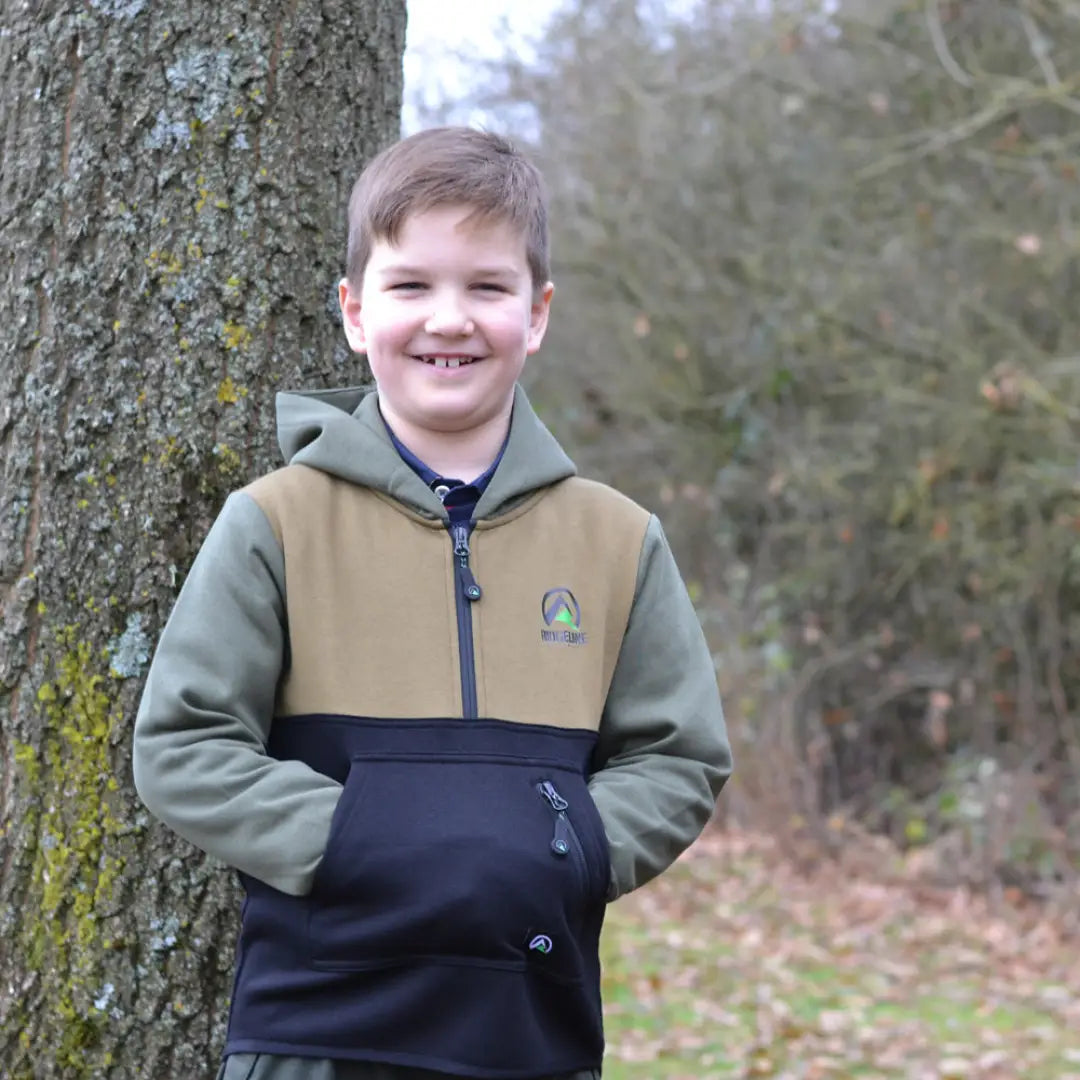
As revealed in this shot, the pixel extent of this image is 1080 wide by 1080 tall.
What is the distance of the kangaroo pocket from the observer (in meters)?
1.93

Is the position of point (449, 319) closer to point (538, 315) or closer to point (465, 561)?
point (538, 315)

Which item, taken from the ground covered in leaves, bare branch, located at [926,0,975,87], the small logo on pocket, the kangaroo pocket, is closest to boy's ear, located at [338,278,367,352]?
the kangaroo pocket

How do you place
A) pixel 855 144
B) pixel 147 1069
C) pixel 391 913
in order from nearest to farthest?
pixel 391 913 < pixel 147 1069 < pixel 855 144

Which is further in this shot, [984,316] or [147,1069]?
[984,316]

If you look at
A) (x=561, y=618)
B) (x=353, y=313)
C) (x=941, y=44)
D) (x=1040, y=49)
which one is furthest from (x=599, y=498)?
(x=941, y=44)

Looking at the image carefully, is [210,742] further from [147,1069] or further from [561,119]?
[561,119]

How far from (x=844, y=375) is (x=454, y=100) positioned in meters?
3.51

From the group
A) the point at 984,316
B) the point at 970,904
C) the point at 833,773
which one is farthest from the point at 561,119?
the point at 970,904

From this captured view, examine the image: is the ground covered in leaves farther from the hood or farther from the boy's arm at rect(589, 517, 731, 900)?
the hood

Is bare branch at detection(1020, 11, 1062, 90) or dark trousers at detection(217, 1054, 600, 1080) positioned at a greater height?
bare branch at detection(1020, 11, 1062, 90)

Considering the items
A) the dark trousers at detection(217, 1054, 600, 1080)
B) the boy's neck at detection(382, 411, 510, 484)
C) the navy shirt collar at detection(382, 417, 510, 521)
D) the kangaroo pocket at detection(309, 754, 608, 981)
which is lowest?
the dark trousers at detection(217, 1054, 600, 1080)

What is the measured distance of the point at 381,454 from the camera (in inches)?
85.7

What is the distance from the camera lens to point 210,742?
6.49ft

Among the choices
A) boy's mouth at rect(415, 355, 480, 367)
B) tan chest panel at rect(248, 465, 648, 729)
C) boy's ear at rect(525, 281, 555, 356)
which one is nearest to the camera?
tan chest panel at rect(248, 465, 648, 729)
